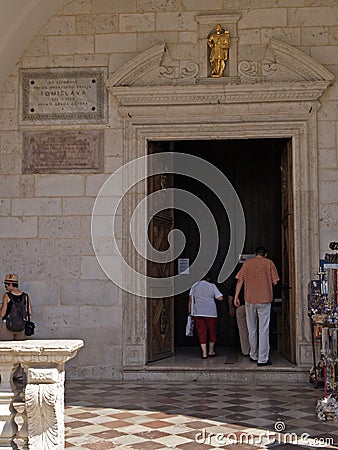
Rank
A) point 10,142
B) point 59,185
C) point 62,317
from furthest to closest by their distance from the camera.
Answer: point 10,142
point 59,185
point 62,317

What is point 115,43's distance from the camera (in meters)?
8.19

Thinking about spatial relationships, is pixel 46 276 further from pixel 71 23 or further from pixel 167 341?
pixel 71 23

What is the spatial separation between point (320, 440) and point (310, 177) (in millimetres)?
3576

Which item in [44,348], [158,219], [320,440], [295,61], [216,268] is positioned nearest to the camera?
[44,348]

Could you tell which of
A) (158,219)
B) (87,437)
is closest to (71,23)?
(158,219)

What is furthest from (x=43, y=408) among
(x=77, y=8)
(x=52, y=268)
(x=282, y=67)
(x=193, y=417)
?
(x=77, y=8)

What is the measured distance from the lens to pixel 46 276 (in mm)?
8102

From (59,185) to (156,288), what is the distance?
Answer: 5.28 ft

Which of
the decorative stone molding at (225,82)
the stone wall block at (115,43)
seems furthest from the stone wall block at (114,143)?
the stone wall block at (115,43)

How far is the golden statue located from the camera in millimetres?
7988

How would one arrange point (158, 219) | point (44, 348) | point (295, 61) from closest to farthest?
point (44, 348) < point (295, 61) < point (158, 219)

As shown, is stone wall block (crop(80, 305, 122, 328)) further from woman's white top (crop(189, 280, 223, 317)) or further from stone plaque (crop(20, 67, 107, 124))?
stone plaque (crop(20, 67, 107, 124))

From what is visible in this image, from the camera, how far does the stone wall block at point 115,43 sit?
26.8ft

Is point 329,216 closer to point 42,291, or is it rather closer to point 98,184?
point 98,184
